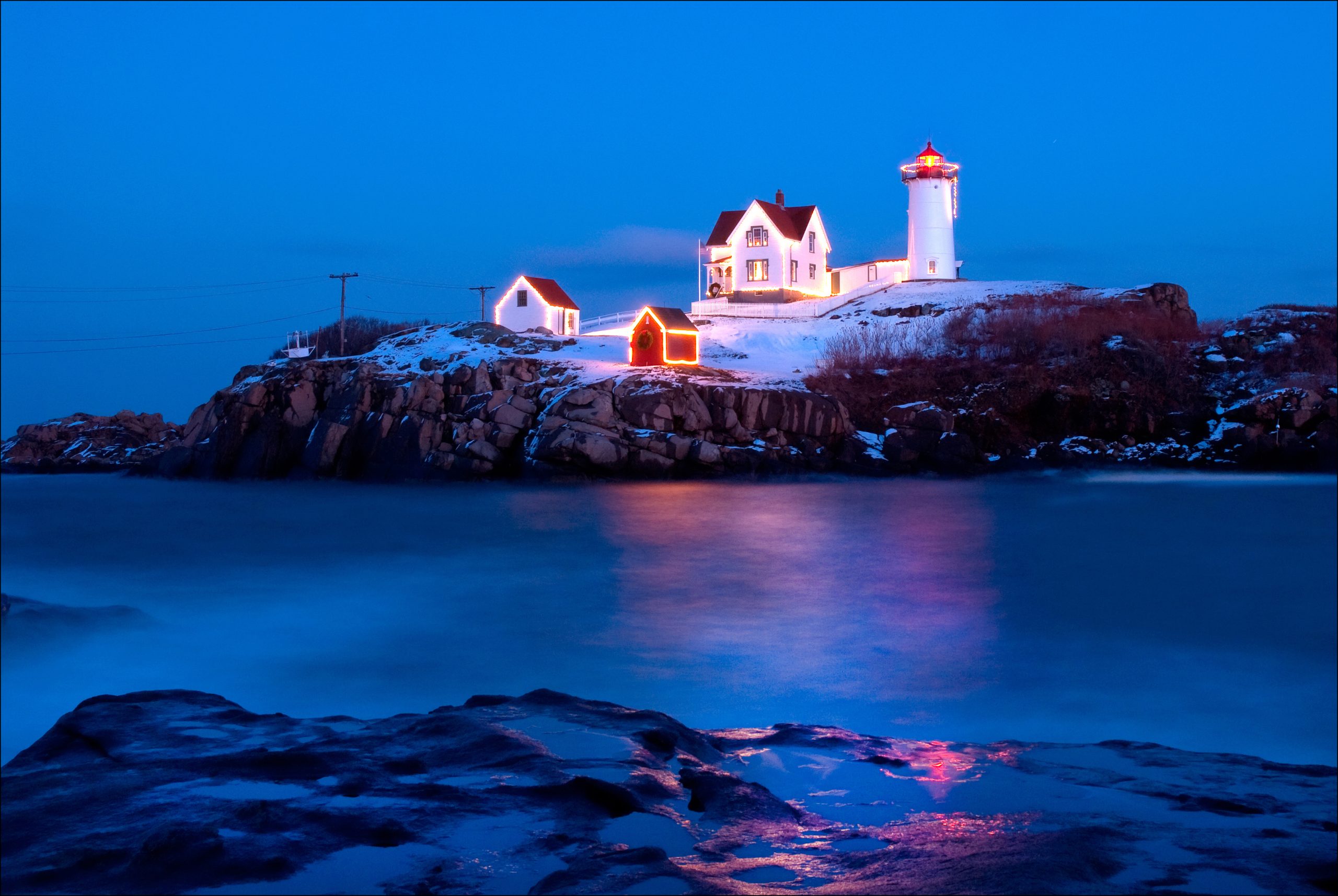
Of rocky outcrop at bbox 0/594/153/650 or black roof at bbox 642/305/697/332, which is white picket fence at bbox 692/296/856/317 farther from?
rocky outcrop at bbox 0/594/153/650

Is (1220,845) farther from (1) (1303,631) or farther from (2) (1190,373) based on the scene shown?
(2) (1190,373)

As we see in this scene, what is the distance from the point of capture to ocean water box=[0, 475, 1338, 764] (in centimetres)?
791

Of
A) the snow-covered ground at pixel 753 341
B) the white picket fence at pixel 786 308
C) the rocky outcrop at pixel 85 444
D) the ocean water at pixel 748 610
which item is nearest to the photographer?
the ocean water at pixel 748 610

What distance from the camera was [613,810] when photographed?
4.40 meters

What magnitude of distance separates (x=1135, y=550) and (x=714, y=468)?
15.5 meters

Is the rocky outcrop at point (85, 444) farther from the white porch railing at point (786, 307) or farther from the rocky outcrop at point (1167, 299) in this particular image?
the rocky outcrop at point (1167, 299)

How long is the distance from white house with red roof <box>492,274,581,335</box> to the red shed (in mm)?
10568

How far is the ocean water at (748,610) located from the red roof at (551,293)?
26516 mm

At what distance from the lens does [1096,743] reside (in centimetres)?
596

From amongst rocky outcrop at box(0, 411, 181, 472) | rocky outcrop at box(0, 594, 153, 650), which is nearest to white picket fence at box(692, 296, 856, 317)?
rocky outcrop at box(0, 411, 181, 472)

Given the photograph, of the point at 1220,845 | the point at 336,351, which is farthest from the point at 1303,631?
the point at 336,351

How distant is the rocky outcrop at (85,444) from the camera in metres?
44.8

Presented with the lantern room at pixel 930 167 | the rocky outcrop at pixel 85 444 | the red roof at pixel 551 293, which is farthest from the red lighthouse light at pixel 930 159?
the rocky outcrop at pixel 85 444

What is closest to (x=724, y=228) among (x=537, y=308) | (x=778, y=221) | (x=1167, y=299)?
(x=778, y=221)
